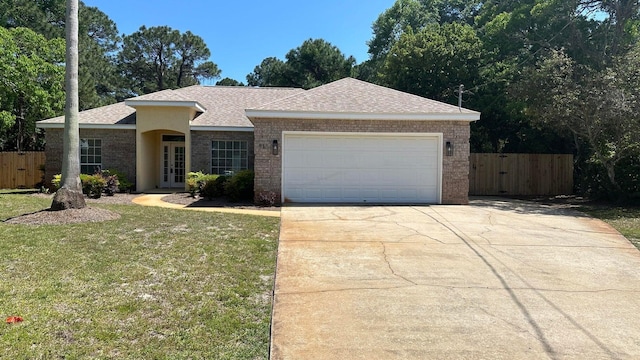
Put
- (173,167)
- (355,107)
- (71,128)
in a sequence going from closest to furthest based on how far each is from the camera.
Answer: (71,128) → (355,107) → (173,167)

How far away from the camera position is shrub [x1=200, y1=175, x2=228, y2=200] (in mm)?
14289

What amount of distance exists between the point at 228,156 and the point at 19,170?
423 inches

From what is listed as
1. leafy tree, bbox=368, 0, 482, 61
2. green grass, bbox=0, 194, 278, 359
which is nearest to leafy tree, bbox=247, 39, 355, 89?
leafy tree, bbox=368, 0, 482, 61

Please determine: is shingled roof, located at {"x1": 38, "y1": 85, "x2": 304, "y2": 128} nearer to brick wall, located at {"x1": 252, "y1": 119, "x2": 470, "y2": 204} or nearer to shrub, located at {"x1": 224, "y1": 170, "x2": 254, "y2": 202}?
shrub, located at {"x1": 224, "y1": 170, "x2": 254, "y2": 202}

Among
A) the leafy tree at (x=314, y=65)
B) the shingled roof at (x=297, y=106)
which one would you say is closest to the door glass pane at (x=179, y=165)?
the shingled roof at (x=297, y=106)

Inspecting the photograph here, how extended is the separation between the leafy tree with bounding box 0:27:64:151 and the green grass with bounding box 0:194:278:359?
1437 cm

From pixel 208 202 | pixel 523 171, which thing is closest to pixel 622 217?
pixel 523 171

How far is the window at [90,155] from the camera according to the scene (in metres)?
17.2

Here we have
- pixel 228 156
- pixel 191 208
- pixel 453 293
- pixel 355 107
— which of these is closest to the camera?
pixel 453 293

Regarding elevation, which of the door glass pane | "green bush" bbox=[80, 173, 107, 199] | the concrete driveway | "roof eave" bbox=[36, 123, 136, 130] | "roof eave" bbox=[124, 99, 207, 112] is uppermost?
"roof eave" bbox=[124, 99, 207, 112]

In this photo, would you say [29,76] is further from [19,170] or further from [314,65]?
[314,65]

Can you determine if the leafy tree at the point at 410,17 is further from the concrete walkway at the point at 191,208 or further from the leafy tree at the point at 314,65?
the concrete walkway at the point at 191,208

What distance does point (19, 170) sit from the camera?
1969 centimetres

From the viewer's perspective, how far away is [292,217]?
1043 cm
